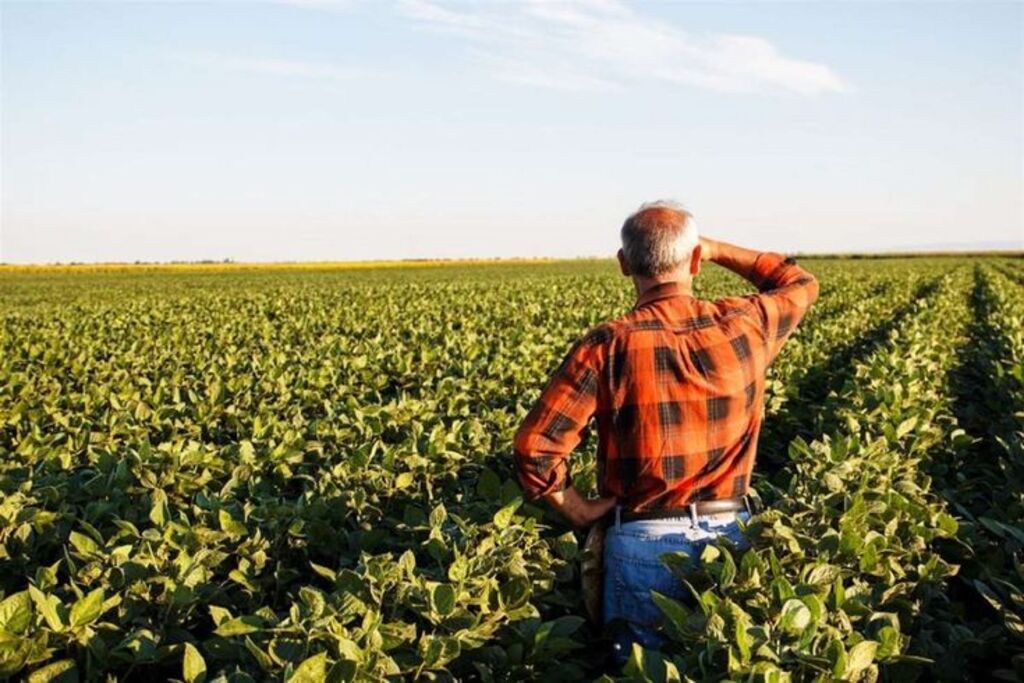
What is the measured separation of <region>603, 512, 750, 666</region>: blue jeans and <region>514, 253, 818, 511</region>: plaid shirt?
0.09 meters

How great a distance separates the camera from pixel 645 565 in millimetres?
3014

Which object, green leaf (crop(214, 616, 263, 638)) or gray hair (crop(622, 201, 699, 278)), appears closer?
green leaf (crop(214, 616, 263, 638))

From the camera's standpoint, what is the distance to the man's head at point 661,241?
2924 mm

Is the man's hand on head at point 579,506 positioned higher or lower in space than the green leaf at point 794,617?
higher

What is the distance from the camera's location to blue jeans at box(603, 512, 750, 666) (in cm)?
299

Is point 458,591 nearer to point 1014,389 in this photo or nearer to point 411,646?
point 411,646

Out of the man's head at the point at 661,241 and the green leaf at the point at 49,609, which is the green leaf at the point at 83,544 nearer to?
the green leaf at the point at 49,609

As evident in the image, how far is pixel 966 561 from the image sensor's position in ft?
Answer: 12.6

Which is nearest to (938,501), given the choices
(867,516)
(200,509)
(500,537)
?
(867,516)

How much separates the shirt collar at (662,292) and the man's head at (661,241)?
0.02 meters

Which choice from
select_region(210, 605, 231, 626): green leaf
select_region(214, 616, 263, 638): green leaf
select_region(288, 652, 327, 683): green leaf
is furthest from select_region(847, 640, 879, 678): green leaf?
select_region(210, 605, 231, 626): green leaf

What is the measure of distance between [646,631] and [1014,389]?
20.7 feet

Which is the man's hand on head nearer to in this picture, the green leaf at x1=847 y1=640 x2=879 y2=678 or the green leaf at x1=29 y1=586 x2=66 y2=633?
the green leaf at x1=847 y1=640 x2=879 y2=678

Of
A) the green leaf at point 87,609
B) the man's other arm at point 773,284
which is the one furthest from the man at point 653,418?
the green leaf at point 87,609
